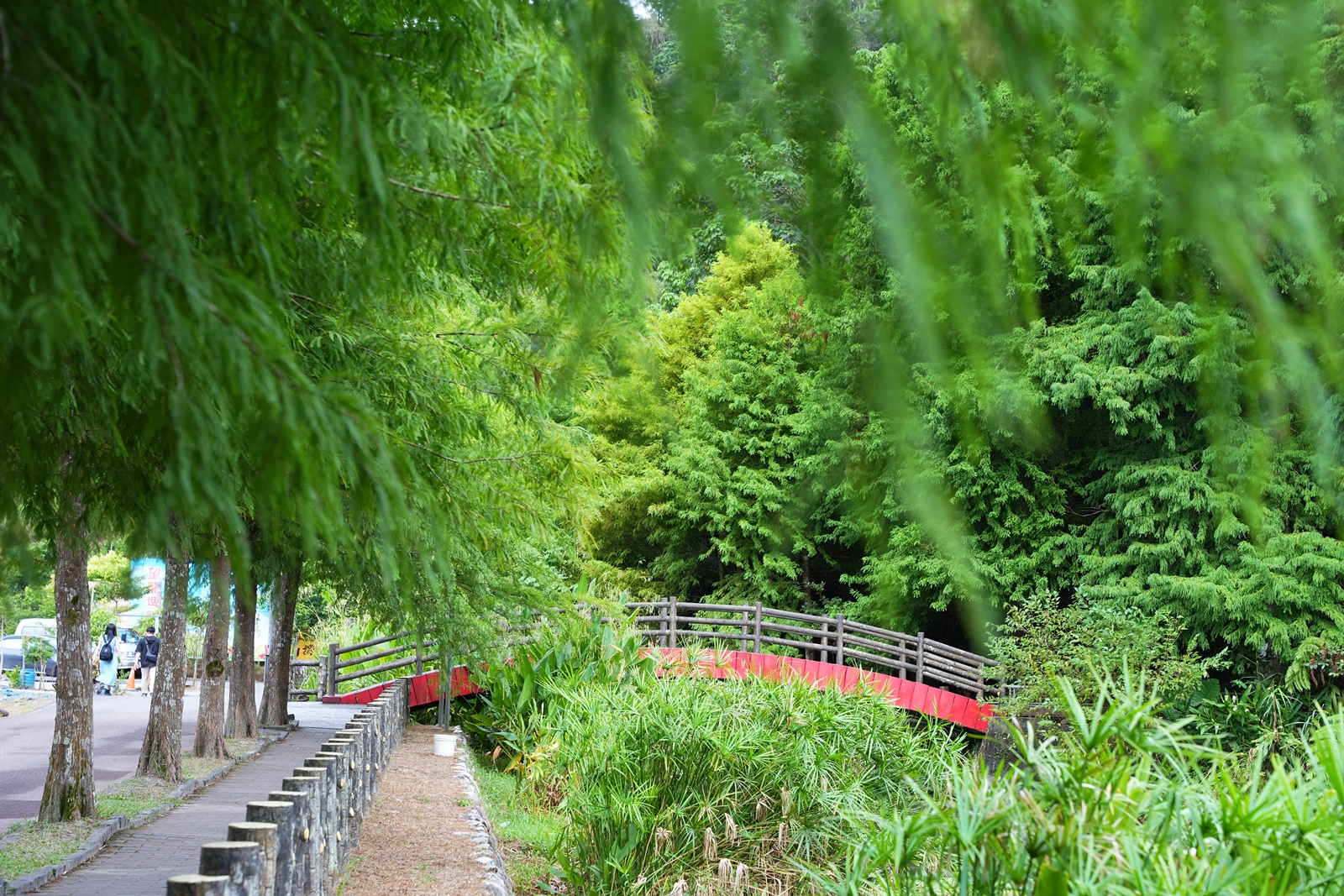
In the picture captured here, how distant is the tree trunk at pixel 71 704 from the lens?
8.18 metres

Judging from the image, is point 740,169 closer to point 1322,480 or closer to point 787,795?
point 1322,480

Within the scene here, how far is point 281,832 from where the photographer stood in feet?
14.1

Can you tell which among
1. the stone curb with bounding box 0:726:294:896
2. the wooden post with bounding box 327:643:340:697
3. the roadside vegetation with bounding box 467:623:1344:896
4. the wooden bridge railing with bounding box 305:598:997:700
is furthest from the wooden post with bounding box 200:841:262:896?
the wooden post with bounding box 327:643:340:697

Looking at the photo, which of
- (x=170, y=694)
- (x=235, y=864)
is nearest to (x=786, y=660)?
(x=170, y=694)

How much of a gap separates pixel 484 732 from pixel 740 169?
564 inches

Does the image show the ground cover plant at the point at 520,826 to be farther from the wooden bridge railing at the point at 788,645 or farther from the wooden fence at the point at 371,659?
the wooden bridge railing at the point at 788,645

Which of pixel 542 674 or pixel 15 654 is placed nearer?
pixel 542 674

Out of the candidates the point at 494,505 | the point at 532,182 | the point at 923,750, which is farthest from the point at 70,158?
the point at 923,750

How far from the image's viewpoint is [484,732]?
1512 centimetres

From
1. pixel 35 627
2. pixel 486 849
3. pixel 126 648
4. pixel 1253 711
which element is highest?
pixel 35 627

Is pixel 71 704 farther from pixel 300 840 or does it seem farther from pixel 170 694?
pixel 300 840

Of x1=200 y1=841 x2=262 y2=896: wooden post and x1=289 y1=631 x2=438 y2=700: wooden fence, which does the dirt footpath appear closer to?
x1=200 y1=841 x2=262 y2=896: wooden post

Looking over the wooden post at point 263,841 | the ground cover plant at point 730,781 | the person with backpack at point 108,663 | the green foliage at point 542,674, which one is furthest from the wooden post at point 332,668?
the wooden post at point 263,841

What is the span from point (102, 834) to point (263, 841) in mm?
5122
